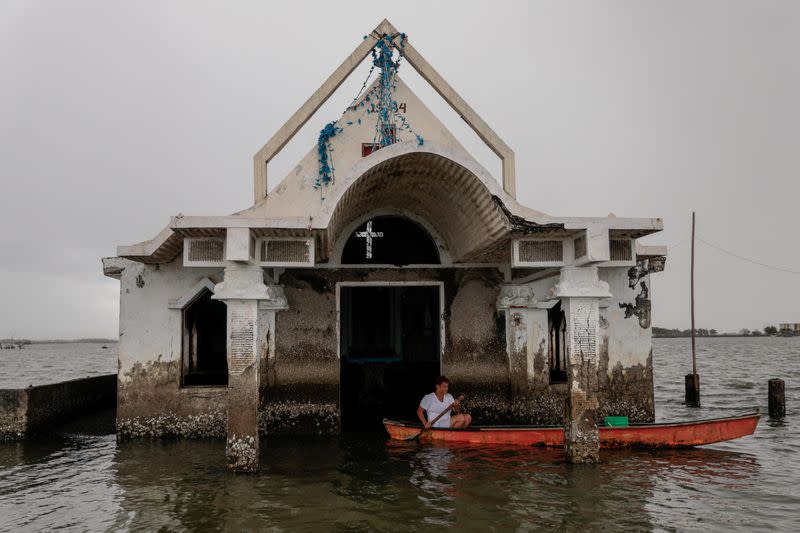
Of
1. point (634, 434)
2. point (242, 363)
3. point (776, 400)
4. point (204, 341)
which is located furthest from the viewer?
point (776, 400)

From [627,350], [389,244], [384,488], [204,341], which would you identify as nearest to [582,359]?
[384,488]

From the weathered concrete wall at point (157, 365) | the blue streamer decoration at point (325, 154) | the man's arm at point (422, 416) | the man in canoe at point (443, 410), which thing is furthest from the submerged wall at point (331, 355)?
the blue streamer decoration at point (325, 154)

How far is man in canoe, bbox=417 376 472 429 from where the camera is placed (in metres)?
11.5

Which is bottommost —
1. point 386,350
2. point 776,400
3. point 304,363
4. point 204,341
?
point 776,400

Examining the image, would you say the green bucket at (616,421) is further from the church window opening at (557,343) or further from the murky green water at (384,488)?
the church window opening at (557,343)

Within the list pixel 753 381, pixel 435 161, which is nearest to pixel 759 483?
pixel 435 161

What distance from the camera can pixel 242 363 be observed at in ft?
28.7

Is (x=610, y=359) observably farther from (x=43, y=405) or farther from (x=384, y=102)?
(x=43, y=405)

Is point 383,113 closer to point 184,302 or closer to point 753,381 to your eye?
point 184,302

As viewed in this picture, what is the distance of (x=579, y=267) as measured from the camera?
9.38 m

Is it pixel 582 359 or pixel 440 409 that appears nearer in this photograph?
pixel 582 359

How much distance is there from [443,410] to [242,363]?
4.40 m

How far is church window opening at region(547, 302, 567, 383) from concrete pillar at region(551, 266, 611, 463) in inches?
134

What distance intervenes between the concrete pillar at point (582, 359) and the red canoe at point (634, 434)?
1445 mm
